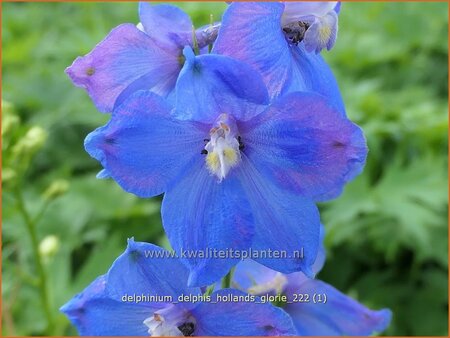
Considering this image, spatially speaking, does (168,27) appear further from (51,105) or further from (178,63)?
(51,105)

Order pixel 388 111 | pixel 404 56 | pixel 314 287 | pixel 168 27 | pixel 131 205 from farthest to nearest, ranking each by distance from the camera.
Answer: pixel 404 56 → pixel 388 111 → pixel 131 205 → pixel 314 287 → pixel 168 27

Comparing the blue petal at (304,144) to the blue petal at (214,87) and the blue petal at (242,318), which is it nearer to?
the blue petal at (214,87)

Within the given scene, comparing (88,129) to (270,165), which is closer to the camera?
(270,165)

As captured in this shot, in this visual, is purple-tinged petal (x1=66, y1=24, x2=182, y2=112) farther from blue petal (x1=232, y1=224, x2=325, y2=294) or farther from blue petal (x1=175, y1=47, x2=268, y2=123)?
blue petal (x1=232, y1=224, x2=325, y2=294)

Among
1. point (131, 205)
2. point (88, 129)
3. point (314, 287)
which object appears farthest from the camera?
point (88, 129)

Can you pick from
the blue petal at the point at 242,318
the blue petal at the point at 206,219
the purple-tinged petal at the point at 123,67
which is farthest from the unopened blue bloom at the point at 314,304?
the purple-tinged petal at the point at 123,67

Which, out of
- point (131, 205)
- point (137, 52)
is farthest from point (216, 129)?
point (131, 205)
